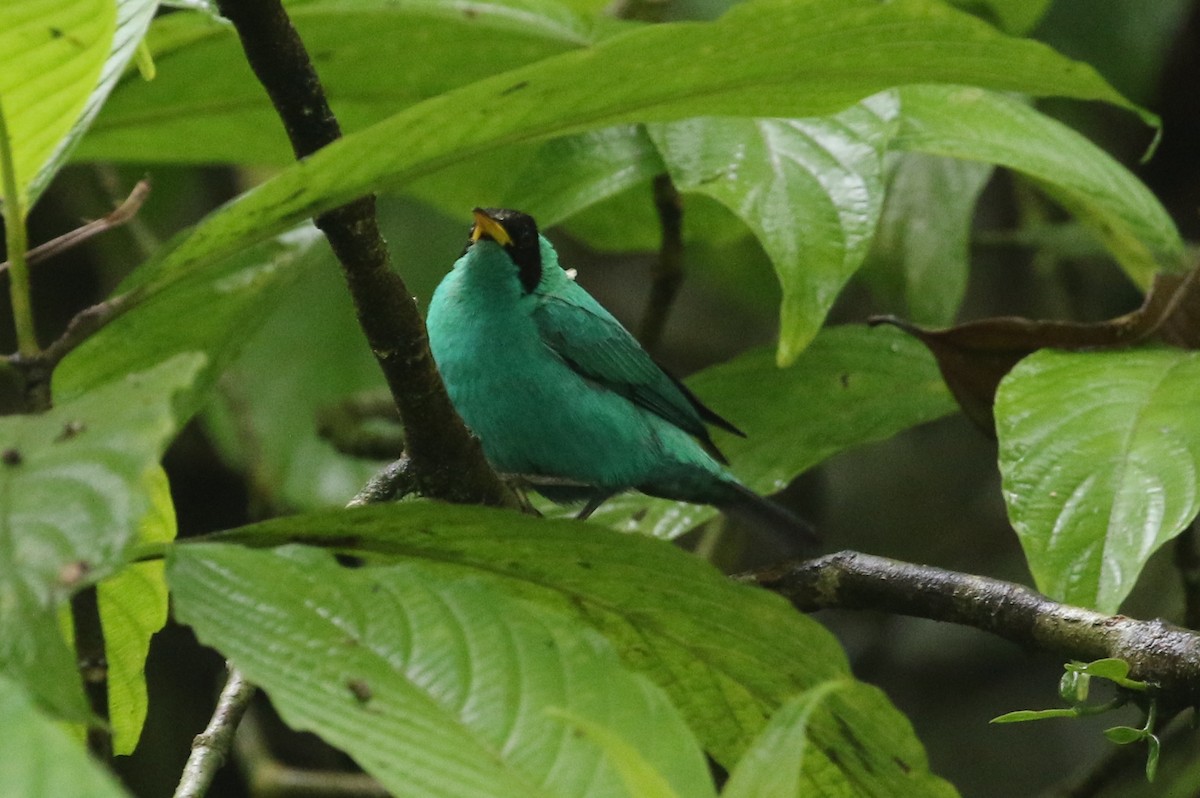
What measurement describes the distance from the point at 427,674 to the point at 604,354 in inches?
75.4

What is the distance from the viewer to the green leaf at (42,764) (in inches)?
29.0

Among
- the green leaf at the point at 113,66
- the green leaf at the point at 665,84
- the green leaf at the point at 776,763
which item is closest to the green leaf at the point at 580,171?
the green leaf at the point at 665,84

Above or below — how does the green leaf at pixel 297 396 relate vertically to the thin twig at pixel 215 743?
below

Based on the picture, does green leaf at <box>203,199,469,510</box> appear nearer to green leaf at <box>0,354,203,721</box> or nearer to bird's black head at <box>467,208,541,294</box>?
bird's black head at <box>467,208,541,294</box>

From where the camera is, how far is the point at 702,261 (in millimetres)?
4262

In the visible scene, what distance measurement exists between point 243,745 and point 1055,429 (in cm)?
280

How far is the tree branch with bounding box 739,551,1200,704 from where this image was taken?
1354mm

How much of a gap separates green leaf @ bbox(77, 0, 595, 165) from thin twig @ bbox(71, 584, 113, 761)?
133 cm

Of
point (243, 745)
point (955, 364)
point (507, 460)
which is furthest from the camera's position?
point (243, 745)

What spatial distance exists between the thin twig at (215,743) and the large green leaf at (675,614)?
0.25 metres

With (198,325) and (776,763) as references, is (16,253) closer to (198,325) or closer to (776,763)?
(776,763)

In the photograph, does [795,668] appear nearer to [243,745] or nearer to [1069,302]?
[243,745]

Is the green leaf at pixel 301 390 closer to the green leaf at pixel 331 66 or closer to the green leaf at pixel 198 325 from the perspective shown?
the green leaf at pixel 331 66

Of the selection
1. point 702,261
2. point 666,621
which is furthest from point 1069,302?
point 666,621
